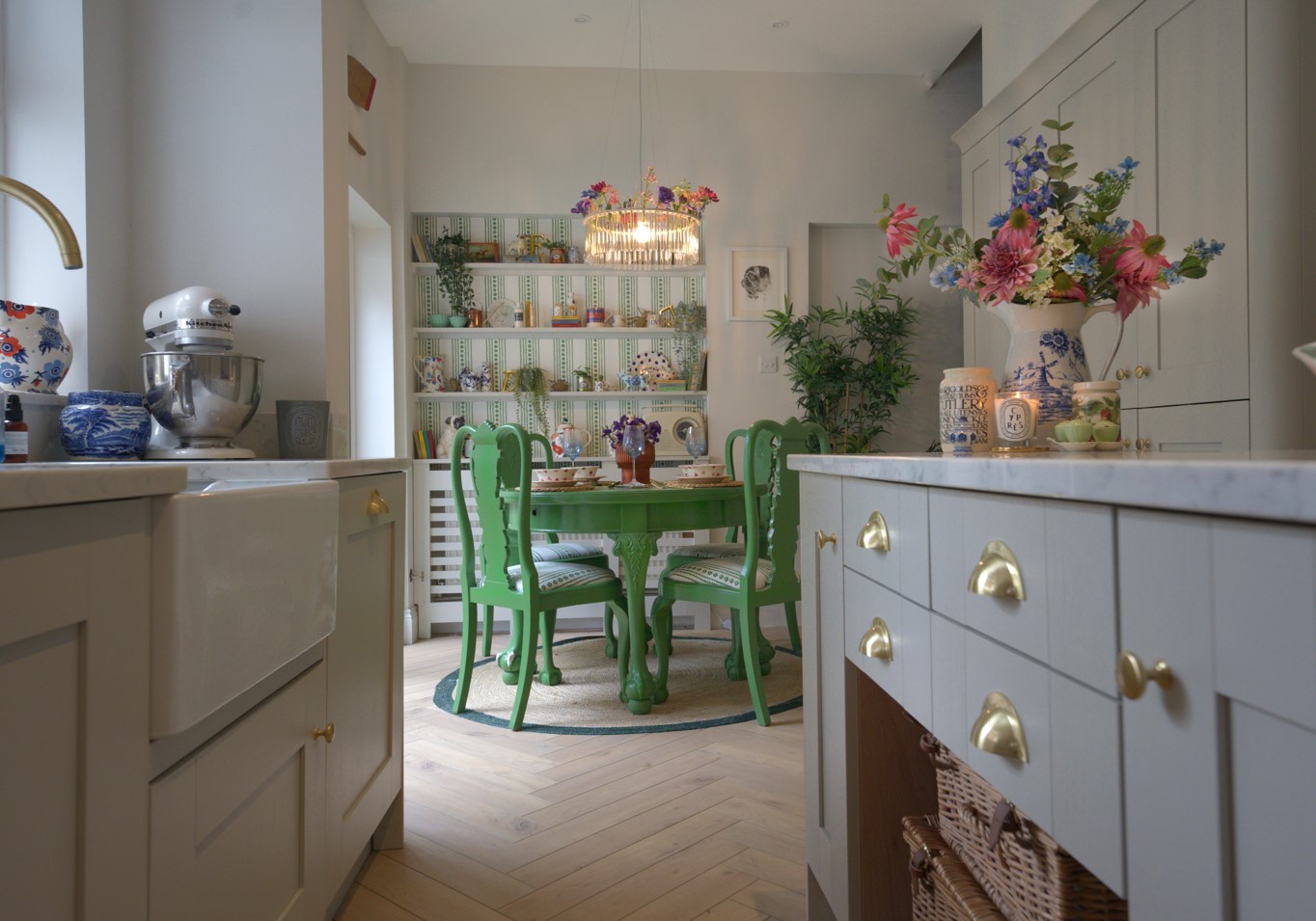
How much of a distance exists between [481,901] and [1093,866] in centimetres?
139

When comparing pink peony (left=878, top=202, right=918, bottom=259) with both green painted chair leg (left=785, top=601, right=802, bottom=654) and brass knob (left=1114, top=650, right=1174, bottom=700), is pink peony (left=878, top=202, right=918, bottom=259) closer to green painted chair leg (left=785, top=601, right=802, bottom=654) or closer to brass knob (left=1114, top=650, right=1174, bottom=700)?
brass knob (left=1114, top=650, right=1174, bottom=700)

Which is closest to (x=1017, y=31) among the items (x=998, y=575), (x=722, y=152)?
(x=722, y=152)

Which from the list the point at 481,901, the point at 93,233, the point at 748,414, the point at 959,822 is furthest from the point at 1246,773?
the point at 748,414

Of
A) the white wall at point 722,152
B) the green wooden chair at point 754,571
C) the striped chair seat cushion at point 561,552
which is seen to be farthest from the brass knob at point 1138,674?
the white wall at point 722,152

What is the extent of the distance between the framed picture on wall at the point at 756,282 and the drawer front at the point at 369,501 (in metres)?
2.82

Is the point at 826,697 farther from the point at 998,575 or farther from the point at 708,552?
the point at 708,552

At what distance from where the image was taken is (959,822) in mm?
1197

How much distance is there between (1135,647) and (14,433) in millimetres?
1752

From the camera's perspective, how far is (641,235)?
3742 mm

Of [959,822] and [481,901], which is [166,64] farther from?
[959,822]

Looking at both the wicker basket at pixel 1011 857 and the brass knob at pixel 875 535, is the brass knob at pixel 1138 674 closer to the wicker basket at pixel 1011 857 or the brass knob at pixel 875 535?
the wicker basket at pixel 1011 857

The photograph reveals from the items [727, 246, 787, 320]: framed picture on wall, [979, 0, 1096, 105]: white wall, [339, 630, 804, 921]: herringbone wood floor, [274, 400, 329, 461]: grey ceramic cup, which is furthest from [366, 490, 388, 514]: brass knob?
[727, 246, 787, 320]: framed picture on wall

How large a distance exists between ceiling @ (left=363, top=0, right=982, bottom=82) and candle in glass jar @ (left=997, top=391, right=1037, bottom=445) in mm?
3294

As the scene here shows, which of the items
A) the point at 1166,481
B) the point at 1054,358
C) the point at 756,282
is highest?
the point at 756,282
